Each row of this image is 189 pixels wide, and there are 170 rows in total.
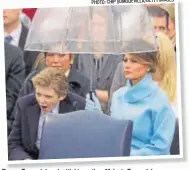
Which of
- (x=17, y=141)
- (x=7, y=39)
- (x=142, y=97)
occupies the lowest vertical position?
(x=17, y=141)

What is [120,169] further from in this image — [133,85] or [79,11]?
[79,11]

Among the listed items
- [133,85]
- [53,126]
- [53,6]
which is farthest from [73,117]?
[53,6]

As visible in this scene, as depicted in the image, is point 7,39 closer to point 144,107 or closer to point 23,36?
point 23,36

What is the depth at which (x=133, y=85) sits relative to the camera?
2.73 ft

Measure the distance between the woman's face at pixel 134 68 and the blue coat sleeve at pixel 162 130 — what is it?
102 millimetres

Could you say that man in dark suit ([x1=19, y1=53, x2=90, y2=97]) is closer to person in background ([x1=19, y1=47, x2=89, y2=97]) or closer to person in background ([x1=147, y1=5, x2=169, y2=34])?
person in background ([x1=19, y1=47, x2=89, y2=97])

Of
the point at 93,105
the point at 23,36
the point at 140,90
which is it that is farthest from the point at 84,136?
the point at 23,36

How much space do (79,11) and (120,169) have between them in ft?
1.39

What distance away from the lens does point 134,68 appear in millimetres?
830

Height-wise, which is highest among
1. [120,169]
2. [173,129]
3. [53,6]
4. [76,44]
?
[53,6]

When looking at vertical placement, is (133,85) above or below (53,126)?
above

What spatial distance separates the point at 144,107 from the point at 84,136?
0.17 metres

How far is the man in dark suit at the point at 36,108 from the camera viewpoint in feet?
2.72

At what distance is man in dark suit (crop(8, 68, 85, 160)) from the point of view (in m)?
0.83
